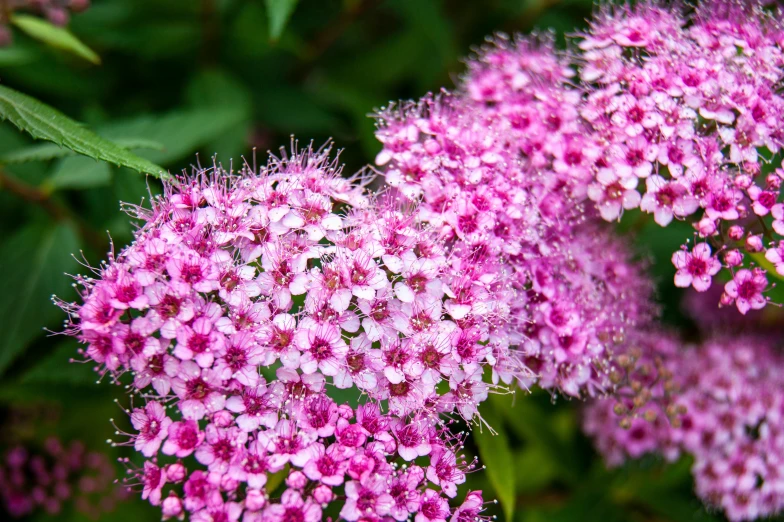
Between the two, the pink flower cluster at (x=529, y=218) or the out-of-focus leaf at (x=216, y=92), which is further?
the out-of-focus leaf at (x=216, y=92)

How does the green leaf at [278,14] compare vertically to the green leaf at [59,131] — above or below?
above

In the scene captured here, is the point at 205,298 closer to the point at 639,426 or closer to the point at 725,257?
the point at 725,257

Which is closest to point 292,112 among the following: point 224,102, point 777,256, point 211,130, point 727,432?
point 224,102

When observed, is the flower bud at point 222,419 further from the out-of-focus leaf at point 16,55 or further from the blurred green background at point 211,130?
the out-of-focus leaf at point 16,55

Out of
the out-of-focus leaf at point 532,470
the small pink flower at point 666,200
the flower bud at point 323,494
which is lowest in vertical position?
the flower bud at point 323,494

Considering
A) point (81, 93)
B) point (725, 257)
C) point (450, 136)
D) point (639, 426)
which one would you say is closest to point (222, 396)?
point (450, 136)

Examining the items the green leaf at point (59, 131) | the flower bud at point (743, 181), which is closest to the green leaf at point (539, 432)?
the flower bud at point (743, 181)

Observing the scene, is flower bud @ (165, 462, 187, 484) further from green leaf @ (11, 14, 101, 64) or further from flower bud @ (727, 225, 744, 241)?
flower bud @ (727, 225, 744, 241)

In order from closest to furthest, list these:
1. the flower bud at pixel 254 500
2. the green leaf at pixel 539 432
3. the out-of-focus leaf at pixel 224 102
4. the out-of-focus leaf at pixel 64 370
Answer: the flower bud at pixel 254 500, the out-of-focus leaf at pixel 64 370, the green leaf at pixel 539 432, the out-of-focus leaf at pixel 224 102
